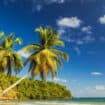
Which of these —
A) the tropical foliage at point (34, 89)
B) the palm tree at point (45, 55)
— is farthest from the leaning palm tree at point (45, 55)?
the tropical foliage at point (34, 89)

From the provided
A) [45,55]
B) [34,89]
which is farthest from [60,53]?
[34,89]

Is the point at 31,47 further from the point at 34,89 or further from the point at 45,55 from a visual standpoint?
the point at 34,89

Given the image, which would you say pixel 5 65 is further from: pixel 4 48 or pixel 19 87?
pixel 19 87

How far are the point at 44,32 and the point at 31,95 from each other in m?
36.2

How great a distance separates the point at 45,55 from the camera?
106ft

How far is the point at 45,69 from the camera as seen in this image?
3253cm

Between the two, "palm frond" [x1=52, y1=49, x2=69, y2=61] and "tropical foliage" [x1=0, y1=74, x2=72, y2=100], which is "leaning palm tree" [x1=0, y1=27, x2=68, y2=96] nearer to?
"palm frond" [x1=52, y1=49, x2=69, y2=61]

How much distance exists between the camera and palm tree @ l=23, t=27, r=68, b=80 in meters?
32.1

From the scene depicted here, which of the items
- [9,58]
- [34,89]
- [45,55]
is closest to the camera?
[45,55]

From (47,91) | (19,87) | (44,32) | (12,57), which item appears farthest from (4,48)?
(47,91)

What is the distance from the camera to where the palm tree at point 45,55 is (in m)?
32.1

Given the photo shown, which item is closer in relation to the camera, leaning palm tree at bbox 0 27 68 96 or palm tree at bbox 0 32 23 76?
leaning palm tree at bbox 0 27 68 96

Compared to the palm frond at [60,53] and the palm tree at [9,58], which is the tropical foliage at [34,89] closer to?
the palm tree at [9,58]

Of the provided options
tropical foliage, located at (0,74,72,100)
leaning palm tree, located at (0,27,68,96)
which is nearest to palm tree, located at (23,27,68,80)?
leaning palm tree, located at (0,27,68,96)
